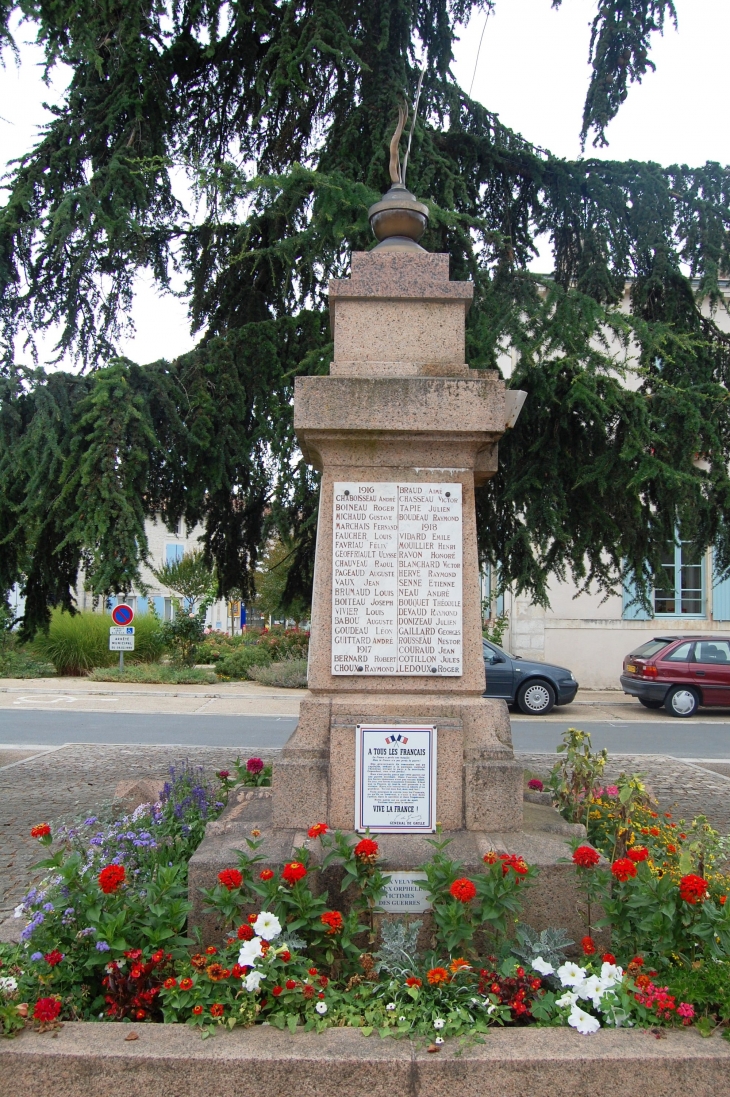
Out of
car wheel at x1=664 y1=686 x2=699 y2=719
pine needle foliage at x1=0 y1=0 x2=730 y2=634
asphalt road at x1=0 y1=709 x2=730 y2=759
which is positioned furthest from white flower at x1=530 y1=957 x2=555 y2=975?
car wheel at x1=664 y1=686 x2=699 y2=719

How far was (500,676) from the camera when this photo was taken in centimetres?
1465

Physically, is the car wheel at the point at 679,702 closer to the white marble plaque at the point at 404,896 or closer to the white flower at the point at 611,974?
the white marble plaque at the point at 404,896

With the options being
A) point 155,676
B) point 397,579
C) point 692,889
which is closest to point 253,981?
point 692,889

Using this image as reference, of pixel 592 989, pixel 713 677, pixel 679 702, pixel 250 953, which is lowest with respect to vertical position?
pixel 679 702

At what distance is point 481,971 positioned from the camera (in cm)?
283

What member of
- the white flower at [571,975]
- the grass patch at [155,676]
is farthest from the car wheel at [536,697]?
the white flower at [571,975]

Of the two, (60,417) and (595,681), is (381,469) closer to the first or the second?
(60,417)

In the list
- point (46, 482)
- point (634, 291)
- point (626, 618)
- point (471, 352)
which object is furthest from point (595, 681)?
point (46, 482)

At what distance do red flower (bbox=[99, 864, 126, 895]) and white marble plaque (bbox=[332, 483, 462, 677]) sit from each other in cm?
127

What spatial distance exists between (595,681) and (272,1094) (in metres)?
17.0

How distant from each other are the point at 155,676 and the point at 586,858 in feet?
54.4

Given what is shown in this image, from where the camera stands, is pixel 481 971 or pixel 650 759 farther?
pixel 650 759

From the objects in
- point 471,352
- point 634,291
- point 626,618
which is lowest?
point 626,618

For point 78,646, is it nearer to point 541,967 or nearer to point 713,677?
point 713,677
